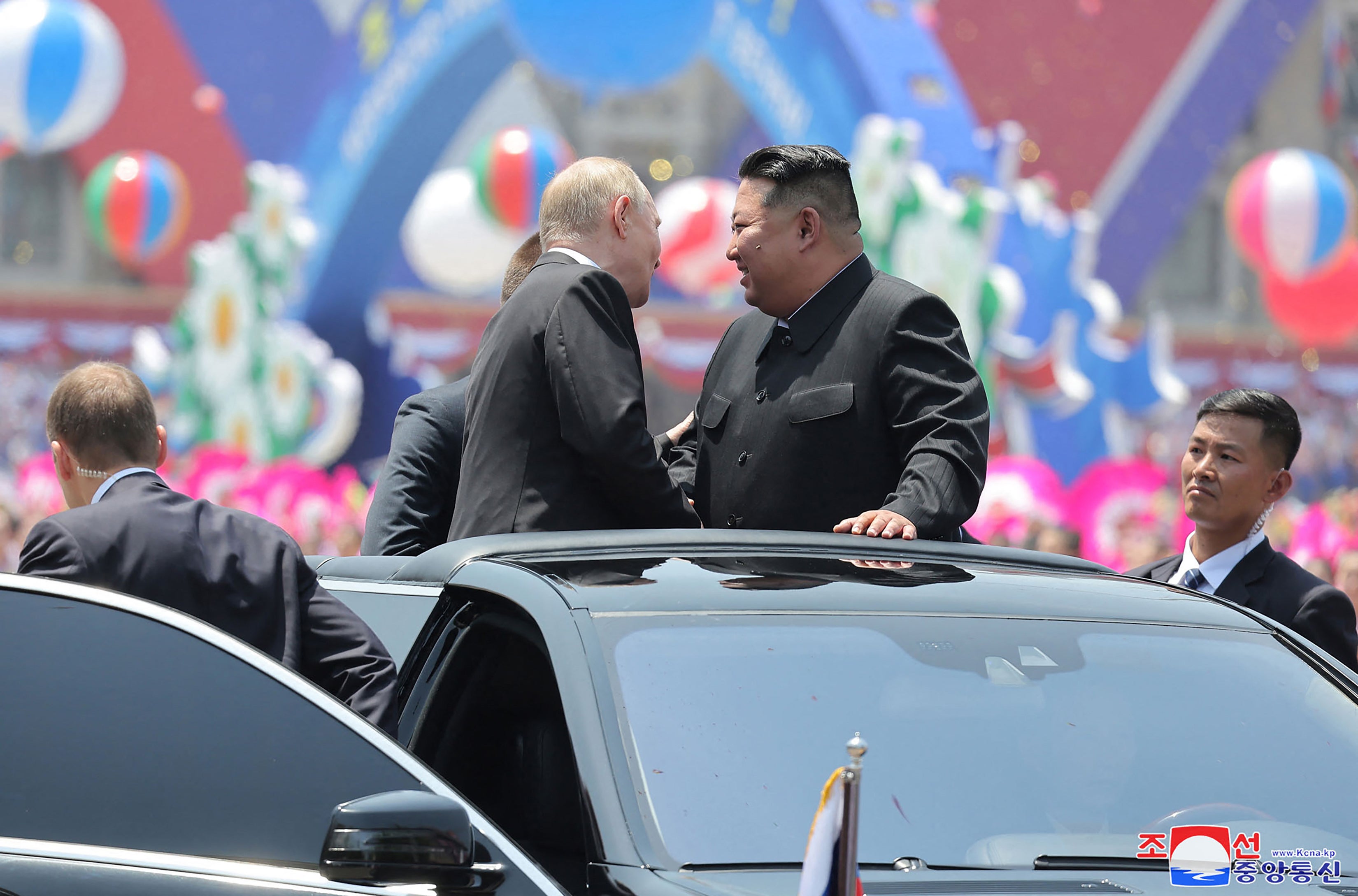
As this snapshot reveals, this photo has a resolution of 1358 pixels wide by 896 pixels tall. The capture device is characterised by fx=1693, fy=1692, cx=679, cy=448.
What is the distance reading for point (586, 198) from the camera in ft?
10.8

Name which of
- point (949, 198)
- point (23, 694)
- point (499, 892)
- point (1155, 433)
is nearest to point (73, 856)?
point (23, 694)

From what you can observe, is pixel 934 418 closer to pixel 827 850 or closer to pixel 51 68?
pixel 827 850

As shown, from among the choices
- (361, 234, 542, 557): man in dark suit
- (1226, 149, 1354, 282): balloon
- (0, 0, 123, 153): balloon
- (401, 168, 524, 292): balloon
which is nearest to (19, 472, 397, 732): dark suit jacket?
(361, 234, 542, 557): man in dark suit

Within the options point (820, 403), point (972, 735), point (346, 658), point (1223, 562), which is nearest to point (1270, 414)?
point (1223, 562)

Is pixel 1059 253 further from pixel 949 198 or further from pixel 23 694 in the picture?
pixel 23 694

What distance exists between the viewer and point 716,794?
1971 millimetres

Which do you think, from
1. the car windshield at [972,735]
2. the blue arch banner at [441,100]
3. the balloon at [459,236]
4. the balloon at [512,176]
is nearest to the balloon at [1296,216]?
the blue arch banner at [441,100]

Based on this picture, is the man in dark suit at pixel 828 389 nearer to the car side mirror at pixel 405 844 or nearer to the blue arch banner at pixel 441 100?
the car side mirror at pixel 405 844

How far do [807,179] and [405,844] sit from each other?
170cm

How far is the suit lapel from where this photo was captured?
10.9 ft

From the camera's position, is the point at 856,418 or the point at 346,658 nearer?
the point at 346,658

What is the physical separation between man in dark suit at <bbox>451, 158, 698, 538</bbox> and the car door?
942 millimetres

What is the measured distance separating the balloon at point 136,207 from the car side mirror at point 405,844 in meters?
13.4

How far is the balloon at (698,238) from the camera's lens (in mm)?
12281
